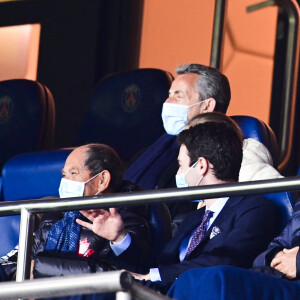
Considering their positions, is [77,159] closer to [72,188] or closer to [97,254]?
[72,188]

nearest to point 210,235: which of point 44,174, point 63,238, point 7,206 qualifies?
point 63,238

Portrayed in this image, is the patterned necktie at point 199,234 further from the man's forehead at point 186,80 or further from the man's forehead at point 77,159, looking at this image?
the man's forehead at point 186,80

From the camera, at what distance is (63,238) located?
2.72m

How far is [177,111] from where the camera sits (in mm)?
3461

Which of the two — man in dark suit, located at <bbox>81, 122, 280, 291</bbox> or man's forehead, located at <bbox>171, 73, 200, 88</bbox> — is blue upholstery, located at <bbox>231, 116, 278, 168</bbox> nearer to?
man's forehead, located at <bbox>171, 73, 200, 88</bbox>

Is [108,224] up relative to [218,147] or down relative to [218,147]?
down

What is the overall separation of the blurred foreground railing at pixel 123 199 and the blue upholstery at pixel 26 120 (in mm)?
2280

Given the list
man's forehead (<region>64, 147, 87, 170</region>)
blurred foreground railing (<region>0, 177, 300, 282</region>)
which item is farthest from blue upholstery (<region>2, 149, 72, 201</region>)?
blurred foreground railing (<region>0, 177, 300, 282</region>)

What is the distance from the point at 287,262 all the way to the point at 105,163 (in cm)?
88

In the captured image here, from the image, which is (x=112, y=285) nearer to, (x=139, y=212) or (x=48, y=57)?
(x=139, y=212)

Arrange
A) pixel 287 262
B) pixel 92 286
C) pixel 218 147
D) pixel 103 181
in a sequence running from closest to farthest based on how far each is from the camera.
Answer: pixel 92 286
pixel 287 262
pixel 218 147
pixel 103 181

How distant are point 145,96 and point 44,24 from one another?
151cm

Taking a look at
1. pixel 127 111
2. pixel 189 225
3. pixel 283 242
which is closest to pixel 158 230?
pixel 189 225

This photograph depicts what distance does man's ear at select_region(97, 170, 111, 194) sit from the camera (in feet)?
9.53
